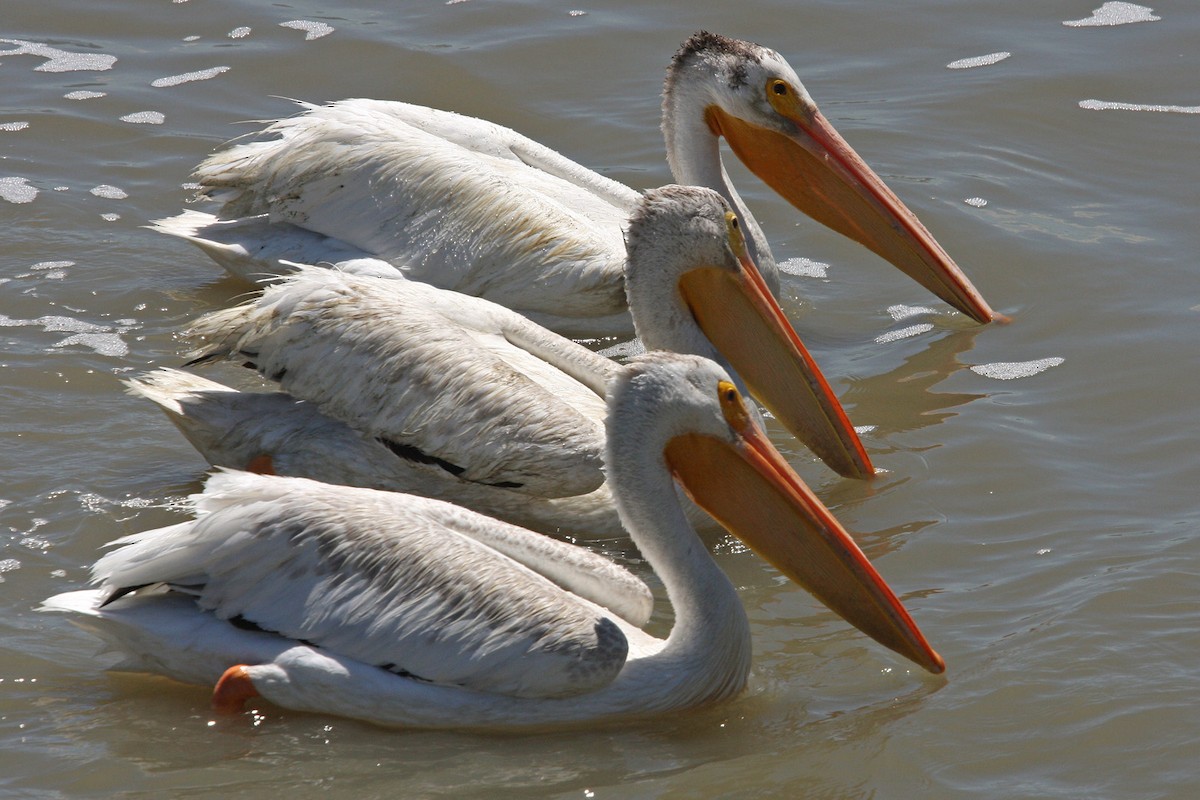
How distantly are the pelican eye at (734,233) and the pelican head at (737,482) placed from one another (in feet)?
3.26

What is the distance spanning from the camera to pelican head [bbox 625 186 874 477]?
511 centimetres

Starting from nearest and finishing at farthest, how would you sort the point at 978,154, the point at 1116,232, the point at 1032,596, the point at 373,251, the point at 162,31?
the point at 1032,596 < the point at 373,251 < the point at 1116,232 < the point at 978,154 < the point at 162,31

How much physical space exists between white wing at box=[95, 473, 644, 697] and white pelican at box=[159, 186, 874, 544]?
0.76 metres

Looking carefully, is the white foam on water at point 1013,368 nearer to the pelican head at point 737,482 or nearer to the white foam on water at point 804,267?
the white foam on water at point 804,267

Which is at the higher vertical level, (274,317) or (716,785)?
(274,317)

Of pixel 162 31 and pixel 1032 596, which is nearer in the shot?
pixel 1032 596

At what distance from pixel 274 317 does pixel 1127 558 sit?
2.69m

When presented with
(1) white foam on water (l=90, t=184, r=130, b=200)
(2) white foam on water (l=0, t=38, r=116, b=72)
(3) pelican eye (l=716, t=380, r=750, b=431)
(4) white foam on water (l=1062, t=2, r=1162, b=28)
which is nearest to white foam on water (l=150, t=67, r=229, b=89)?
(2) white foam on water (l=0, t=38, r=116, b=72)

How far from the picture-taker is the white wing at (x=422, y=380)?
4.88 metres

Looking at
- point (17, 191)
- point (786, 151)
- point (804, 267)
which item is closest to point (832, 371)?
point (786, 151)

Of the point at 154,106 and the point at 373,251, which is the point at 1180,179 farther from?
the point at 154,106

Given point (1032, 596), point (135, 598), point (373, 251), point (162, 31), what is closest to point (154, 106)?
point (162, 31)

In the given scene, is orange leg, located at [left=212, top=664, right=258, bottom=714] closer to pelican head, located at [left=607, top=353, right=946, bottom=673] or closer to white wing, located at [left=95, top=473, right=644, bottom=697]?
white wing, located at [left=95, top=473, right=644, bottom=697]

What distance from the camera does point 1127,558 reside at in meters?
4.86
